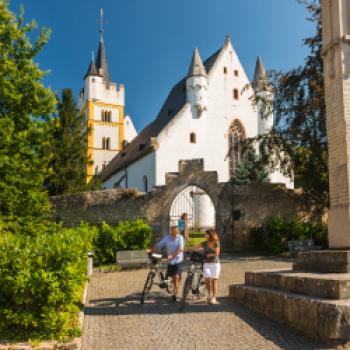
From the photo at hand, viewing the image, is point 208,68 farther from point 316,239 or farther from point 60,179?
point 316,239

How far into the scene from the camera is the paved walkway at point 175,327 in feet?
18.4

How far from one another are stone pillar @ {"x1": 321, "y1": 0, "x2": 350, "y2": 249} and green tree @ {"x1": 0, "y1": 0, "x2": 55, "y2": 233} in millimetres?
8823

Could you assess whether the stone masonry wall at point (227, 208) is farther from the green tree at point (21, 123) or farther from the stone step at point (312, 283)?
the stone step at point (312, 283)

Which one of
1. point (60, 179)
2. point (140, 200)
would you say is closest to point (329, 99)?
point (140, 200)

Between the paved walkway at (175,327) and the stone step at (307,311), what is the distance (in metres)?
0.14

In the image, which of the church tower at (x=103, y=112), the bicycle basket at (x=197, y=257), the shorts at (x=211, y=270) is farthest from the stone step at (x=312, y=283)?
the church tower at (x=103, y=112)

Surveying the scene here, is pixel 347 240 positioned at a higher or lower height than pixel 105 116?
lower

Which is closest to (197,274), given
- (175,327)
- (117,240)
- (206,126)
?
(175,327)

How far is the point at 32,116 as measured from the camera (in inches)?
546

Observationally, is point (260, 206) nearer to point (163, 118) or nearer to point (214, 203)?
point (214, 203)

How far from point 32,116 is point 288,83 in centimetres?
1193

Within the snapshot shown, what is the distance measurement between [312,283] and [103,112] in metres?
49.4

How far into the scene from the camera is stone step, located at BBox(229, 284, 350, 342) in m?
5.19

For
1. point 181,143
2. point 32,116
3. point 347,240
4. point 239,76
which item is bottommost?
point 347,240
